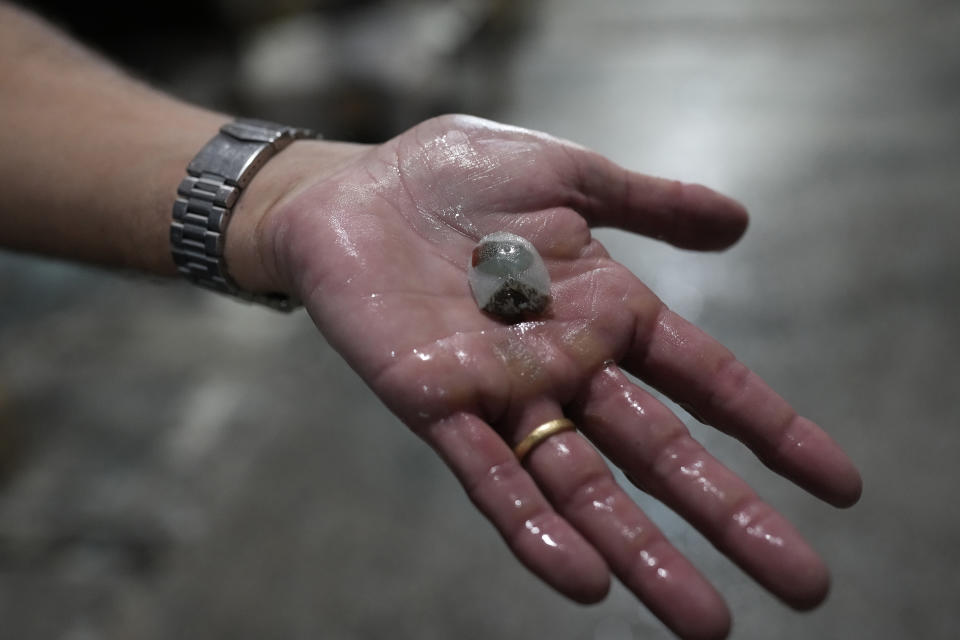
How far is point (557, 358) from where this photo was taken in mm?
1235

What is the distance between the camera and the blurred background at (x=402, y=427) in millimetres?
2168

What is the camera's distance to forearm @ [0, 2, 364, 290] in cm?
161

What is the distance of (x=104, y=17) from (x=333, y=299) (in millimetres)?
4717

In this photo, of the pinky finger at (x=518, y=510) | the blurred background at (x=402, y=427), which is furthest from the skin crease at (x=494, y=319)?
the blurred background at (x=402, y=427)

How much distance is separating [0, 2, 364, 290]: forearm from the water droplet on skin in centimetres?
46

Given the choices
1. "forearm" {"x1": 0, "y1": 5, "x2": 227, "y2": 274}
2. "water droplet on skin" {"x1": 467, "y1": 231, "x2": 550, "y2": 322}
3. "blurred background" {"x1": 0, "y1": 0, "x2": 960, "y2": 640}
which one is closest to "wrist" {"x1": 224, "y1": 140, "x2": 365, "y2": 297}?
"forearm" {"x1": 0, "y1": 5, "x2": 227, "y2": 274}

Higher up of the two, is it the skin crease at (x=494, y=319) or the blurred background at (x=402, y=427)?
the skin crease at (x=494, y=319)

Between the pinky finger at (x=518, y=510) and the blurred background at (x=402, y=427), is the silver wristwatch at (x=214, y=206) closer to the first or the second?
the pinky finger at (x=518, y=510)

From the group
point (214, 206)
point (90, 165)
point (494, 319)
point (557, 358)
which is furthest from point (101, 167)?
point (557, 358)

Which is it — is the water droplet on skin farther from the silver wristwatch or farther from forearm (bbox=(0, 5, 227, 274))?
forearm (bbox=(0, 5, 227, 274))

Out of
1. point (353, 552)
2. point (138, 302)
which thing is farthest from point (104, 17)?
point (353, 552)

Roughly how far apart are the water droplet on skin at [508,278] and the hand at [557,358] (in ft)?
0.09

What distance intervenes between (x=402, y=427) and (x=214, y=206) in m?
1.30

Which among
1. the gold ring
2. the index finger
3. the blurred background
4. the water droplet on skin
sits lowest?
the blurred background
